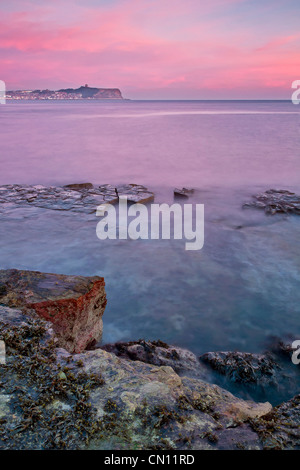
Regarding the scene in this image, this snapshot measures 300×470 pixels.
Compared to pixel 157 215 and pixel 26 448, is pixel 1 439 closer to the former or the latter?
pixel 26 448

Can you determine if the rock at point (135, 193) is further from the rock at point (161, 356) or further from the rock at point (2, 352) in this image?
the rock at point (2, 352)

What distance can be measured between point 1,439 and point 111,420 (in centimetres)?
64

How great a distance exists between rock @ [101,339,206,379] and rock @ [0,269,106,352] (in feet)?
1.31

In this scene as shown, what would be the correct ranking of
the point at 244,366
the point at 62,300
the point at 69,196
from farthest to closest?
the point at 69,196, the point at 244,366, the point at 62,300

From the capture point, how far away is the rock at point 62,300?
11.1 ft

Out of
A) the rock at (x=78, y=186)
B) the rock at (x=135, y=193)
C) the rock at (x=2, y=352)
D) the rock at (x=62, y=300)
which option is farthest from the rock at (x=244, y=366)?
the rock at (x=78, y=186)

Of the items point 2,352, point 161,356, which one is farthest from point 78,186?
point 2,352

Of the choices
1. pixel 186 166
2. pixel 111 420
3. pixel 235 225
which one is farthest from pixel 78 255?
pixel 186 166

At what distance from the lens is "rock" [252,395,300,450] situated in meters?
1.99

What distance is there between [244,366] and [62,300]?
2.30 m

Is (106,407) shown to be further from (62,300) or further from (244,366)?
(244,366)

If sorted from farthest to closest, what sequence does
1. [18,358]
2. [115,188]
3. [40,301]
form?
1. [115,188]
2. [40,301]
3. [18,358]

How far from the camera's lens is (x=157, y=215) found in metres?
9.41

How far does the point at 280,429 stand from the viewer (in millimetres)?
2148
